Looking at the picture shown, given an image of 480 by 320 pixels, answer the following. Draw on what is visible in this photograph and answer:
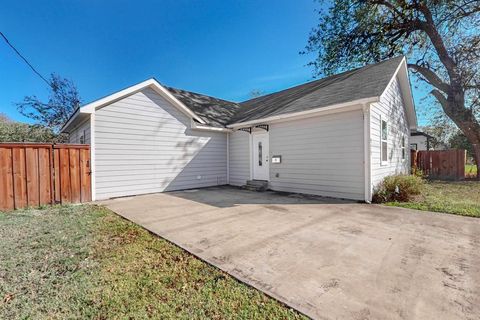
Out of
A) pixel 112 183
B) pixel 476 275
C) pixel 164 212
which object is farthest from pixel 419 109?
pixel 112 183

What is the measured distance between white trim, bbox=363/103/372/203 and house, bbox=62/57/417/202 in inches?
1.1

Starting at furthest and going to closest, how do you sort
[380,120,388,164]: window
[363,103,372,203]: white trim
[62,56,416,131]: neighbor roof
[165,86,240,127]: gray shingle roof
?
[165,86,240,127]: gray shingle roof < [380,120,388,164]: window < [62,56,416,131]: neighbor roof < [363,103,372,203]: white trim

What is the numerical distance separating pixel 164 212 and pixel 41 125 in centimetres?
2132

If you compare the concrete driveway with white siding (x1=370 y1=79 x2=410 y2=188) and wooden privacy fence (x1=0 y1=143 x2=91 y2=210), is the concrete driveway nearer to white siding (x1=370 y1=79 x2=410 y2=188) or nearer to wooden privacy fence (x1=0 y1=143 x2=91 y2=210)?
white siding (x1=370 y1=79 x2=410 y2=188)

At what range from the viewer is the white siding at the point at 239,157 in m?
10.5

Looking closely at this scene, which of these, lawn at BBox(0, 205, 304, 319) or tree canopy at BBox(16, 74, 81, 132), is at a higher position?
tree canopy at BBox(16, 74, 81, 132)

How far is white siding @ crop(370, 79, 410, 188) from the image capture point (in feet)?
23.5

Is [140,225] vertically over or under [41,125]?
under

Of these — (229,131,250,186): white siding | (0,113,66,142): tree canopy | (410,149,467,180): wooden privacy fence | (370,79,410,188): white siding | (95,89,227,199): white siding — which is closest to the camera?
(370,79,410,188): white siding

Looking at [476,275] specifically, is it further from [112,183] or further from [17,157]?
[17,157]

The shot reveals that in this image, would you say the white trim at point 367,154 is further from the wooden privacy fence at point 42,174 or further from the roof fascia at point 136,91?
the wooden privacy fence at point 42,174

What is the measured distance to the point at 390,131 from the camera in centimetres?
902

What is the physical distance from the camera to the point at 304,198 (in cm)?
753

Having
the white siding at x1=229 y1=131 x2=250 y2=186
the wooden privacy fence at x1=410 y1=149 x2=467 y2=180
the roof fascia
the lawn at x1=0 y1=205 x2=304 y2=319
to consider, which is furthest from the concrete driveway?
the wooden privacy fence at x1=410 y1=149 x2=467 y2=180
